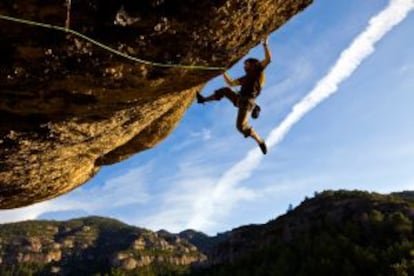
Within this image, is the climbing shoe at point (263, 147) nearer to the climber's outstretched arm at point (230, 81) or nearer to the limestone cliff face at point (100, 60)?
the climber's outstretched arm at point (230, 81)

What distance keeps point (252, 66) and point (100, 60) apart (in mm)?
5544

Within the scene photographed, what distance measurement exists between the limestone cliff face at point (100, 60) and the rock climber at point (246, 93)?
1944 mm

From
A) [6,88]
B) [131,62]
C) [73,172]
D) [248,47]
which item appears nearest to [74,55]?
[131,62]

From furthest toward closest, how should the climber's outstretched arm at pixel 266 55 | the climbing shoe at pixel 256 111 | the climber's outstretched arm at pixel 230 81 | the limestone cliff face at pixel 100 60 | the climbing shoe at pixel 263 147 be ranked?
the climbing shoe at pixel 263 147
the climbing shoe at pixel 256 111
the climber's outstretched arm at pixel 230 81
the climber's outstretched arm at pixel 266 55
the limestone cliff face at pixel 100 60

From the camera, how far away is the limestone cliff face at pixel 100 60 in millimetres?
6594

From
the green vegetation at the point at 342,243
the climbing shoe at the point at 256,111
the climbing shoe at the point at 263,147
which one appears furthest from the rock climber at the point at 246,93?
the green vegetation at the point at 342,243

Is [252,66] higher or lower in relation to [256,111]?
higher

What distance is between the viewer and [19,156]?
430 inches

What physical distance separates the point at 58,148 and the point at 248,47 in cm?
513

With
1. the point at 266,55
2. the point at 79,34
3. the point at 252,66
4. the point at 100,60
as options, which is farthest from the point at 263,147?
the point at 79,34

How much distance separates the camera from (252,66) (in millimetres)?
12281

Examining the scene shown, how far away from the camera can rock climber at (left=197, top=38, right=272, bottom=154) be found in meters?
12.3

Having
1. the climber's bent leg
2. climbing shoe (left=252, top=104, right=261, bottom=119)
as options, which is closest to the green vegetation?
the climber's bent leg

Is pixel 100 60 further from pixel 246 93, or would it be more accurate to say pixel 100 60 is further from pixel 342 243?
pixel 342 243
